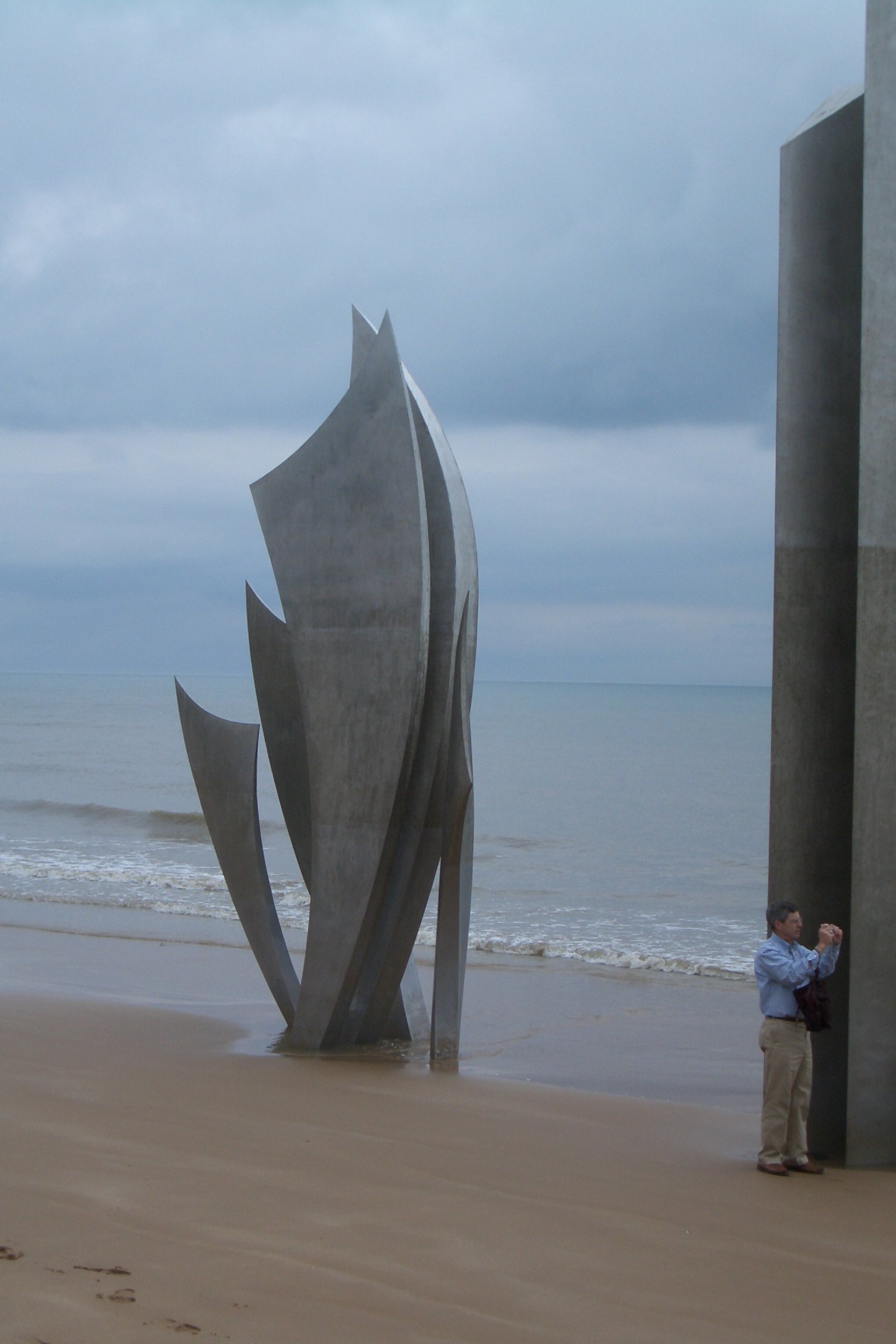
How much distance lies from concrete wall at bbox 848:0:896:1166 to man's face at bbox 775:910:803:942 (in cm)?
31

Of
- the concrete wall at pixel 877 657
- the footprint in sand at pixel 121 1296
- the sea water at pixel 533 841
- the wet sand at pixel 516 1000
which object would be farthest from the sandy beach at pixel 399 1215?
the sea water at pixel 533 841

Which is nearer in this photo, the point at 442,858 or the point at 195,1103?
the point at 195,1103

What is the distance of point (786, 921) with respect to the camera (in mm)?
5527

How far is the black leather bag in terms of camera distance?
18.0ft

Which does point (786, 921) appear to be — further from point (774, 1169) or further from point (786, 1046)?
point (774, 1169)

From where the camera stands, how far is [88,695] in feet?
350

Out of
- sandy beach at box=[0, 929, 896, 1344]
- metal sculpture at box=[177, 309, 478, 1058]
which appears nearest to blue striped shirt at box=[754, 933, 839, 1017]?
sandy beach at box=[0, 929, 896, 1344]

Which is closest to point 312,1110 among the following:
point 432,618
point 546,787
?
point 432,618

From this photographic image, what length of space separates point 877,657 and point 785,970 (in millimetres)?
1406

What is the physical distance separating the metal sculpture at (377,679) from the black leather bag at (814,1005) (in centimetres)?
233

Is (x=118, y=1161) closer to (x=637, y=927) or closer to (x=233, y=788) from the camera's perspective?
(x=233, y=788)

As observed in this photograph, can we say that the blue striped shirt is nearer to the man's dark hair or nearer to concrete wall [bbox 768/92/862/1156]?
the man's dark hair

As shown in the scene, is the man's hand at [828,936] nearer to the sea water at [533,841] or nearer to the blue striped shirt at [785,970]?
the blue striped shirt at [785,970]

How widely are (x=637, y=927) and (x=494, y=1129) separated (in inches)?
379
